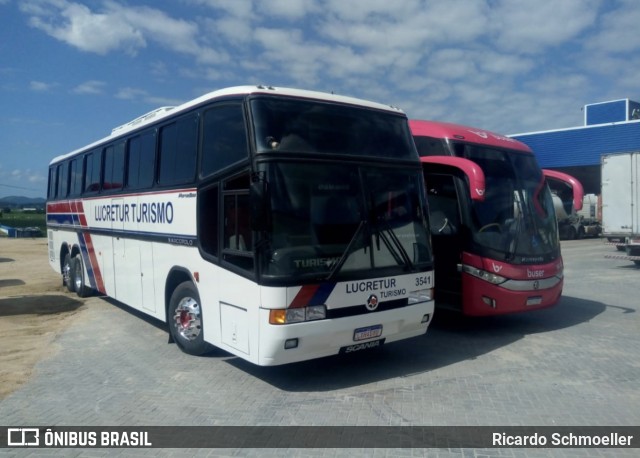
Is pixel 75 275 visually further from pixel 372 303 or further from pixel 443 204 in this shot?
pixel 372 303

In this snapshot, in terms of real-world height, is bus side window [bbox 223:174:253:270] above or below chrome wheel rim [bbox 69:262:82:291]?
above

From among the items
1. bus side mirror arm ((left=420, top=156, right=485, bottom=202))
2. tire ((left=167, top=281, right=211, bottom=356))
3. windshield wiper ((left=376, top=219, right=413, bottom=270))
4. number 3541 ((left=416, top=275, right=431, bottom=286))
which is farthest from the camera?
bus side mirror arm ((left=420, top=156, right=485, bottom=202))

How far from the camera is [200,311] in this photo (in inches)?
285

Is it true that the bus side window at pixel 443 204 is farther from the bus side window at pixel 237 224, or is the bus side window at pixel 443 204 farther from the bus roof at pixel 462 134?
the bus side window at pixel 237 224

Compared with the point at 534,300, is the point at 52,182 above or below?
above

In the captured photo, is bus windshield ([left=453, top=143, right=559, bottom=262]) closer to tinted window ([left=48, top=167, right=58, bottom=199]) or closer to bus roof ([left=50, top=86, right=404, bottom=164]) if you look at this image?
bus roof ([left=50, top=86, right=404, bottom=164])

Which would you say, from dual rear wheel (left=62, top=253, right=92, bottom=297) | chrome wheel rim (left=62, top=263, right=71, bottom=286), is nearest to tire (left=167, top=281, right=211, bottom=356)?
dual rear wheel (left=62, top=253, right=92, bottom=297)

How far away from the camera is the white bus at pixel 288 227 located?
5898mm

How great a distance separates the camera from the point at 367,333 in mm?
6469

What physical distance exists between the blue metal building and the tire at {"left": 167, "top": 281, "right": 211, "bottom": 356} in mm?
31346

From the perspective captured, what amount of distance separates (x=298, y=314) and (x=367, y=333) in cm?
99

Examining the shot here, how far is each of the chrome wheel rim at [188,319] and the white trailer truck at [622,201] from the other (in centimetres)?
1419

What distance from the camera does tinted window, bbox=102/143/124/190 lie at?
10.1m

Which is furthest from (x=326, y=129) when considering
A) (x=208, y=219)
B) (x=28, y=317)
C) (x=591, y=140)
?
(x=591, y=140)
